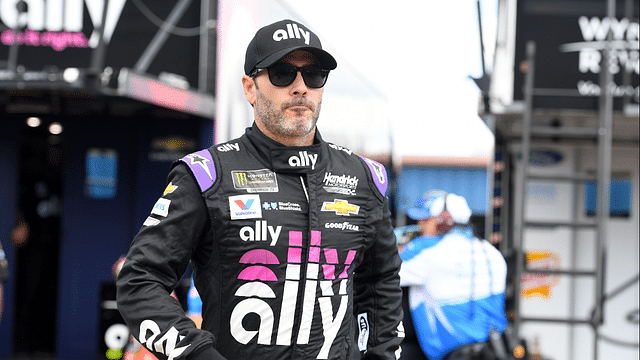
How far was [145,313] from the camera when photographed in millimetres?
1787

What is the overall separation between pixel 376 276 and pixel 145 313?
760 millimetres

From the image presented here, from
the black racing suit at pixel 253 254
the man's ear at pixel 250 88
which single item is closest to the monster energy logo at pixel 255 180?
the black racing suit at pixel 253 254

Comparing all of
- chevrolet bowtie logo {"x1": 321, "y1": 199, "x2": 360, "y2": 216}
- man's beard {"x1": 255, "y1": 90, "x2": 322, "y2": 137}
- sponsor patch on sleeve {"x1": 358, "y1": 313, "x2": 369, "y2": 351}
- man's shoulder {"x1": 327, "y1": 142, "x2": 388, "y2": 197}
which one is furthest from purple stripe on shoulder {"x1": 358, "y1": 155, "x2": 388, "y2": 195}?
sponsor patch on sleeve {"x1": 358, "y1": 313, "x2": 369, "y2": 351}

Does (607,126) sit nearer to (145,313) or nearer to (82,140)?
(145,313)

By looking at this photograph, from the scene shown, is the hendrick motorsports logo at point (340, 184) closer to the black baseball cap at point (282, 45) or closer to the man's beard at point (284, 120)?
the man's beard at point (284, 120)

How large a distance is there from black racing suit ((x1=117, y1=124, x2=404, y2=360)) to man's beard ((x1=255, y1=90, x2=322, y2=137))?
0.04m

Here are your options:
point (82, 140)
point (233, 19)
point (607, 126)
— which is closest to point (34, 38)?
point (82, 140)

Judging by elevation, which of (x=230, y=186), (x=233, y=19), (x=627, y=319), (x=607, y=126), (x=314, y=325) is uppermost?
(x=233, y=19)

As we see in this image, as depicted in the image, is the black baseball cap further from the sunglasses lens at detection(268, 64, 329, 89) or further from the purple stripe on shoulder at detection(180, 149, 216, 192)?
the purple stripe on shoulder at detection(180, 149, 216, 192)

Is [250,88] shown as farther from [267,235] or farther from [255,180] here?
[267,235]

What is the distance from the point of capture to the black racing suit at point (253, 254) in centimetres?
182

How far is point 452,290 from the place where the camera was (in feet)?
15.6

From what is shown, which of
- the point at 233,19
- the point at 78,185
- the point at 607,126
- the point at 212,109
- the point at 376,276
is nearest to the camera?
the point at 376,276

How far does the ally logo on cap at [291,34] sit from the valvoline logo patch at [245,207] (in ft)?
1.43
